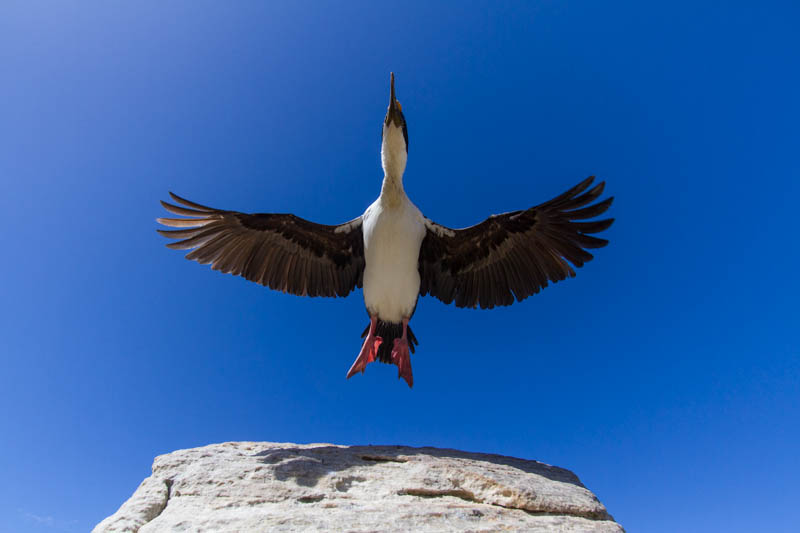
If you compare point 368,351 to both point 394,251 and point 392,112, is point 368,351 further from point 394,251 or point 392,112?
point 392,112

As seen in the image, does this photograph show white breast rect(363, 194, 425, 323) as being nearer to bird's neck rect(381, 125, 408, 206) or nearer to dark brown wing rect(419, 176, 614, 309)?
bird's neck rect(381, 125, 408, 206)

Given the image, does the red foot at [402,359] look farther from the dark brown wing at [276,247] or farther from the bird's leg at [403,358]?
the dark brown wing at [276,247]

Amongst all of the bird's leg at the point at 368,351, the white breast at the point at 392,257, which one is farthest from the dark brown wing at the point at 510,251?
the bird's leg at the point at 368,351

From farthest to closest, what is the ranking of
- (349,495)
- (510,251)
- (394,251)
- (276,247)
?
(276,247)
(510,251)
(394,251)
(349,495)

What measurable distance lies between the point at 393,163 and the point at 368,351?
114 inches

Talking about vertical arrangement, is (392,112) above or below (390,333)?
above

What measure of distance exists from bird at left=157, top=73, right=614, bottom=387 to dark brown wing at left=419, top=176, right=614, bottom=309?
0.02 m

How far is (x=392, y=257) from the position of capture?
22.8 ft

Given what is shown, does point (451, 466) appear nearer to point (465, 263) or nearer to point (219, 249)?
point (465, 263)

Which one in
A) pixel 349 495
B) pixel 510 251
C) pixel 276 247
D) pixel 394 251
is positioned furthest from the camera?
pixel 276 247

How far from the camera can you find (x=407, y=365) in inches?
275

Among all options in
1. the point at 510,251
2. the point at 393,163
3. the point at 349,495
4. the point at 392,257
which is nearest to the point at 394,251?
the point at 392,257

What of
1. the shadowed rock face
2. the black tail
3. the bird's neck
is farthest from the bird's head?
the shadowed rock face

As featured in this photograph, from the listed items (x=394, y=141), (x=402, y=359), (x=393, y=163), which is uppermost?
(x=394, y=141)
